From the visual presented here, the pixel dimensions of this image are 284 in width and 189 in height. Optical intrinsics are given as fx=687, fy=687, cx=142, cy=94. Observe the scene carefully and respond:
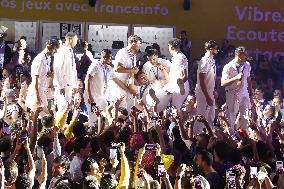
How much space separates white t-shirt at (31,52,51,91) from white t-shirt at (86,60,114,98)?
0.70 metres

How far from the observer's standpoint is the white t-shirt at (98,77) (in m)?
11.1

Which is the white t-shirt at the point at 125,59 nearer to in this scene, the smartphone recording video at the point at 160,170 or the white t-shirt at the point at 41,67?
the white t-shirt at the point at 41,67

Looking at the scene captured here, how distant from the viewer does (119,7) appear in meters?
18.2

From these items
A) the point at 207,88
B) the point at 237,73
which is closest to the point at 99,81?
the point at 207,88

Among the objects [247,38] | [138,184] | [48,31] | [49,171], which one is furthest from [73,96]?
[247,38]

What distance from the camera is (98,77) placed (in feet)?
36.7

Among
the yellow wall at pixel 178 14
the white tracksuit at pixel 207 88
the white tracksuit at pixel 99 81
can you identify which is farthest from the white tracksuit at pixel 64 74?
the yellow wall at pixel 178 14

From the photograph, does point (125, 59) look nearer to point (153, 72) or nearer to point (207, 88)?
point (153, 72)

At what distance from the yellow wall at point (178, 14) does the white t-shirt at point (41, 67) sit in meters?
6.97

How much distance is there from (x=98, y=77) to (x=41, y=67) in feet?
3.06

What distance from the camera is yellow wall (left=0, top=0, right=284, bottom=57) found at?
18000mm

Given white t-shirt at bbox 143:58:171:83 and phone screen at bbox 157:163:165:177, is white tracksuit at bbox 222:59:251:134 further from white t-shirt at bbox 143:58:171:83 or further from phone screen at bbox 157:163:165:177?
→ phone screen at bbox 157:163:165:177

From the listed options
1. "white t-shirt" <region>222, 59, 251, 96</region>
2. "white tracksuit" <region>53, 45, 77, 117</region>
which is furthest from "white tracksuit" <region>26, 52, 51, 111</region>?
"white t-shirt" <region>222, 59, 251, 96</region>

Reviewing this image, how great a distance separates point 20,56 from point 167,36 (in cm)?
467
